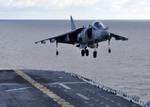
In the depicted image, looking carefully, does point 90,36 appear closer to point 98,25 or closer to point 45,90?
point 98,25

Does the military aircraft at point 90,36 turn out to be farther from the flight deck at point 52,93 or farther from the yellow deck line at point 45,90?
the yellow deck line at point 45,90

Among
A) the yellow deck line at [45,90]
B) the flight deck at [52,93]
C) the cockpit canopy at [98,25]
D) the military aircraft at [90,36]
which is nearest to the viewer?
the military aircraft at [90,36]

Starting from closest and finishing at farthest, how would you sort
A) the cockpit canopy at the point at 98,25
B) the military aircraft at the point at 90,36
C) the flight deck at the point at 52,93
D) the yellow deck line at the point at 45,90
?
the military aircraft at the point at 90,36 < the yellow deck line at the point at 45,90 < the flight deck at the point at 52,93 < the cockpit canopy at the point at 98,25

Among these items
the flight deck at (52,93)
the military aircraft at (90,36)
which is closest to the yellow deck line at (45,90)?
the flight deck at (52,93)

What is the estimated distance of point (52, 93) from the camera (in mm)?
57312

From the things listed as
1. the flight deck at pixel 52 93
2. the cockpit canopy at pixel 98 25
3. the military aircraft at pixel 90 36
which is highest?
the cockpit canopy at pixel 98 25

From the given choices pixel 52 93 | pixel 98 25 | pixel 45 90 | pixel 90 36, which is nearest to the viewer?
pixel 98 25

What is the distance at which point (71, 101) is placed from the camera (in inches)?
2029

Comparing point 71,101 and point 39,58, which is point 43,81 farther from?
point 39,58

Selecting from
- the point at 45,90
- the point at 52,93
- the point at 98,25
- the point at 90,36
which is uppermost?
the point at 98,25

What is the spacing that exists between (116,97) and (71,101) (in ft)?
27.8

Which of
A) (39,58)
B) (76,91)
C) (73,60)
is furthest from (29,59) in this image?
(76,91)

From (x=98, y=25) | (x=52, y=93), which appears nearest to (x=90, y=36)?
(x=98, y=25)

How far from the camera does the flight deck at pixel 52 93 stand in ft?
167
